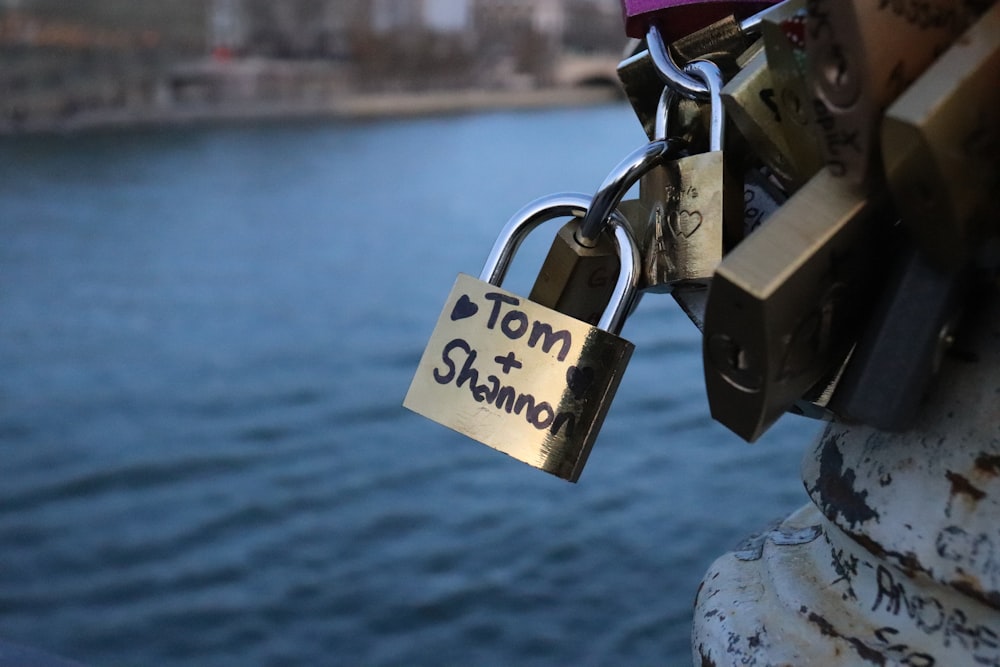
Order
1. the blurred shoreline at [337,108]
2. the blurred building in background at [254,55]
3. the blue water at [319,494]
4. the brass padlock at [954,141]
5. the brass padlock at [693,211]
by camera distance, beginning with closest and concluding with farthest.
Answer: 1. the brass padlock at [954,141]
2. the brass padlock at [693,211]
3. the blue water at [319,494]
4. the blurred shoreline at [337,108]
5. the blurred building in background at [254,55]

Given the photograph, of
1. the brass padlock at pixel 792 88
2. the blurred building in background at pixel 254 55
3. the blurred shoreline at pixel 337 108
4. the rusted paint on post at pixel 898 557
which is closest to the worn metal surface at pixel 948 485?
the rusted paint on post at pixel 898 557

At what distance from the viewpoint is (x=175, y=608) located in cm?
237

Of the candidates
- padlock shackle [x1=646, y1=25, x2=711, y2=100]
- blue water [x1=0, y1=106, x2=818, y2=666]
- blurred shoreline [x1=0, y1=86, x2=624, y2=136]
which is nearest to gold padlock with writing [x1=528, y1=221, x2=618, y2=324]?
padlock shackle [x1=646, y1=25, x2=711, y2=100]

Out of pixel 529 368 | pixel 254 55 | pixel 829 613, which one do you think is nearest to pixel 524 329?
pixel 529 368

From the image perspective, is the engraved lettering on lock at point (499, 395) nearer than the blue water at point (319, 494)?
Yes

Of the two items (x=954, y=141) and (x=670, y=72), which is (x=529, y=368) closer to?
(x=670, y=72)

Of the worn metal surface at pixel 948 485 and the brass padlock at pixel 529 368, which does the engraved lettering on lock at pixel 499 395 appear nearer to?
the brass padlock at pixel 529 368

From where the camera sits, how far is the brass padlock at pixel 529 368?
0.78 metres

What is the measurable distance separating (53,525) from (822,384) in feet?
8.60

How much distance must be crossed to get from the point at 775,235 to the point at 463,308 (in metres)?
0.33

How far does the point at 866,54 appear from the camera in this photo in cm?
51

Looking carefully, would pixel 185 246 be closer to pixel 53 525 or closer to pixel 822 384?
pixel 53 525

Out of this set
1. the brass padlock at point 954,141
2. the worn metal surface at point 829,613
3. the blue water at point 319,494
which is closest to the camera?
the brass padlock at point 954,141

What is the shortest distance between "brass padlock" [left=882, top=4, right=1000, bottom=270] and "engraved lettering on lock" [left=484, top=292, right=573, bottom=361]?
30 centimetres
